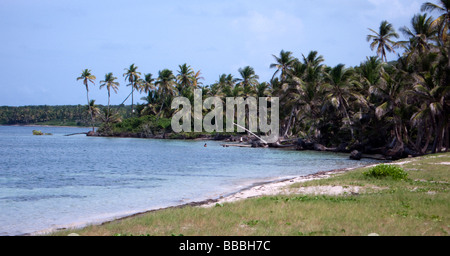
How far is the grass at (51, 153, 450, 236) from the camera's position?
9945mm

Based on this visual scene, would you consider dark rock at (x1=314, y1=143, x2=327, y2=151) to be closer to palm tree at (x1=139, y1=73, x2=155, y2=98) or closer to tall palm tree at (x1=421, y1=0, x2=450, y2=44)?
tall palm tree at (x1=421, y1=0, x2=450, y2=44)

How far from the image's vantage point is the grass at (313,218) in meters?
9.95

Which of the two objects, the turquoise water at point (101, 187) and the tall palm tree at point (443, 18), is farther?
the tall palm tree at point (443, 18)

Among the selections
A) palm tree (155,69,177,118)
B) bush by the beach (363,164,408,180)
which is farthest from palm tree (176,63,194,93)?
bush by the beach (363,164,408,180)

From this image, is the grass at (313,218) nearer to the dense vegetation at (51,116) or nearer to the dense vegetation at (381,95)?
the dense vegetation at (381,95)

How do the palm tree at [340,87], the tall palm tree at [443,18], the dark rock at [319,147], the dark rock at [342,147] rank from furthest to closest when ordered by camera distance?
1. the dark rock at [319,147]
2. the dark rock at [342,147]
3. the palm tree at [340,87]
4. the tall palm tree at [443,18]

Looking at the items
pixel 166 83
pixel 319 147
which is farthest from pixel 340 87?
pixel 166 83

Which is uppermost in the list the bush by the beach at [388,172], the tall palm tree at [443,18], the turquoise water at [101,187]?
the tall palm tree at [443,18]

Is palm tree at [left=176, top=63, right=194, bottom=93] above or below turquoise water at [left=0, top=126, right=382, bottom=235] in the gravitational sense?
above

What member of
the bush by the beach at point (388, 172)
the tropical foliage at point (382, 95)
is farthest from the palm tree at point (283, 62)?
the bush by the beach at point (388, 172)

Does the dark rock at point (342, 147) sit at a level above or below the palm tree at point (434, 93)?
below

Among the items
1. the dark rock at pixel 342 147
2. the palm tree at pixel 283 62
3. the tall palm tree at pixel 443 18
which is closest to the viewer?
the tall palm tree at pixel 443 18
